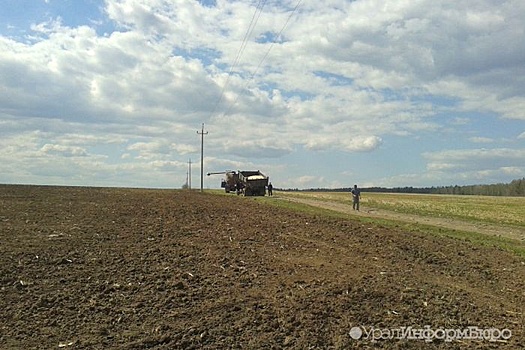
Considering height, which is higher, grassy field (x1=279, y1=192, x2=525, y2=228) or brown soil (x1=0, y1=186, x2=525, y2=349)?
grassy field (x1=279, y1=192, x2=525, y2=228)

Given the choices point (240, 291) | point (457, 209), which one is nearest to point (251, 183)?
point (457, 209)

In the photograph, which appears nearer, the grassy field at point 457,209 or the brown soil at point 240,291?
the brown soil at point 240,291

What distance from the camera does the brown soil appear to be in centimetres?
668

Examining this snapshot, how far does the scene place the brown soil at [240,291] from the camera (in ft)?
21.9

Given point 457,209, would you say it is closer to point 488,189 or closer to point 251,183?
point 251,183

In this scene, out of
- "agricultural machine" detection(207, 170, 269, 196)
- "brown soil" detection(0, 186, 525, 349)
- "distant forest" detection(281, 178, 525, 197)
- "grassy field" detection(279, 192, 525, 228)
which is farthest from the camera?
"distant forest" detection(281, 178, 525, 197)

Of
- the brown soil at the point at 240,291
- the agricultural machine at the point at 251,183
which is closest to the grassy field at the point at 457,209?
the agricultural machine at the point at 251,183

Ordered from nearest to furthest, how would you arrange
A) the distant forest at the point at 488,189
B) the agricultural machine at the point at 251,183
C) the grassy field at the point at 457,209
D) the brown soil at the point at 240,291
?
1. the brown soil at the point at 240,291
2. the grassy field at the point at 457,209
3. the agricultural machine at the point at 251,183
4. the distant forest at the point at 488,189

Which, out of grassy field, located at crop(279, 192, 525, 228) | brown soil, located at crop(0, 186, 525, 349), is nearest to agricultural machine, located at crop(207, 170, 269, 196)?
grassy field, located at crop(279, 192, 525, 228)

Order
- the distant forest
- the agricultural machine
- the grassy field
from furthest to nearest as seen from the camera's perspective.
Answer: the distant forest → the agricultural machine → the grassy field

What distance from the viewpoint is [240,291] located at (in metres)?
8.35

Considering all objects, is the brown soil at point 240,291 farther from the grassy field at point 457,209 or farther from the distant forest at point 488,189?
the distant forest at point 488,189

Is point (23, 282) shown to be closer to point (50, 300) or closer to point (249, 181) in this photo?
point (50, 300)

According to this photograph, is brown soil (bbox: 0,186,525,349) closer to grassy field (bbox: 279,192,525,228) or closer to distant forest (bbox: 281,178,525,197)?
grassy field (bbox: 279,192,525,228)
